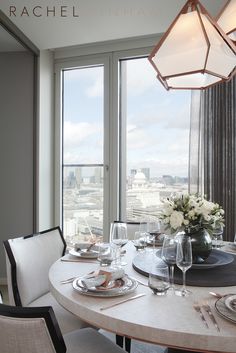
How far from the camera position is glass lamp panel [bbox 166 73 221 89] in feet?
6.30

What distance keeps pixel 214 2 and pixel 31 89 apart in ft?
7.02

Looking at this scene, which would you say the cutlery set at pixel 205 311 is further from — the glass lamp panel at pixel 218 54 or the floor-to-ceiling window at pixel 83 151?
the floor-to-ceiling window at pixel 83 151

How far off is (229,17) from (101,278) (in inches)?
64.5

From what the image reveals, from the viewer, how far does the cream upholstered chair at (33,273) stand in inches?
68.1

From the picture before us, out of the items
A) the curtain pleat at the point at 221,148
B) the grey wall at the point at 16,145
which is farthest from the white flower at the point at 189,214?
the grey wall at the point at 16,145

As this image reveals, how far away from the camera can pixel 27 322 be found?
930mm

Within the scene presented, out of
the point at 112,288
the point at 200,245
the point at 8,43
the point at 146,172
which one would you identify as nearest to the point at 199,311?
the point at 112,288

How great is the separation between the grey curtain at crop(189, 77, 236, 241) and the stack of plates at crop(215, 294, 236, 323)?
1907 millimetres

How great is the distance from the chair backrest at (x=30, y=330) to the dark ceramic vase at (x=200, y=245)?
2.94 feet

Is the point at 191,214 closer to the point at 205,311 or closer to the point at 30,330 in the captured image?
the point at 205,311

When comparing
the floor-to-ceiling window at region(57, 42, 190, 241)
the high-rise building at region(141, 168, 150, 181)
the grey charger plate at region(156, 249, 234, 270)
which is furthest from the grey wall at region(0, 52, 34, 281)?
the grey charger plate at region(156, 249, 234, 270)

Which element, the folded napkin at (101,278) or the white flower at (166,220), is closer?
the folded napkin at (101,278)

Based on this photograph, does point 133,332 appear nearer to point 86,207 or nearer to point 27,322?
point 27,322

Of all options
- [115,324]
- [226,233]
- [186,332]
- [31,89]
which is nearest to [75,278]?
[115,324]
